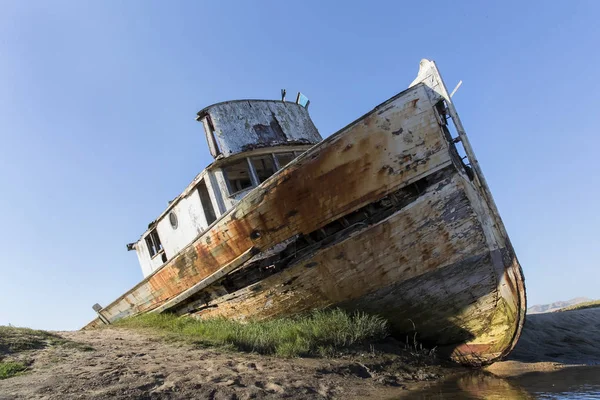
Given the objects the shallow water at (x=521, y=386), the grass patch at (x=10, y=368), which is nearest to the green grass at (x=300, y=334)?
the shallow water at (x=521, y=386)

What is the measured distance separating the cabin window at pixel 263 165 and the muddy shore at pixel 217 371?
10.2ft

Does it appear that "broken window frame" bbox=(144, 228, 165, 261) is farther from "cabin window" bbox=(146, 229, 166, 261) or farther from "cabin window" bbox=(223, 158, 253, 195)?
"cabin window" bbox=(223, 158, 253, 195)

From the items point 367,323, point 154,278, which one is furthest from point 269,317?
point 154,278

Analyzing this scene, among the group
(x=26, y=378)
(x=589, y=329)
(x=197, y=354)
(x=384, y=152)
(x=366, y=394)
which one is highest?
(x=384, y=152)

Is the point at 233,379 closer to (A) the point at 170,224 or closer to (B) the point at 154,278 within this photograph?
(B) the point at 154,278

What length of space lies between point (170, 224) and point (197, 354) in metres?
3.79

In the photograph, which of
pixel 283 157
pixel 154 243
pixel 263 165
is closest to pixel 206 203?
pixel 263 165

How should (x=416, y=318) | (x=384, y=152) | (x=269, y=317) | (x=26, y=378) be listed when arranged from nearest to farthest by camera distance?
(x=26, y=378) < (x=384, y=152) < (x=416, y=318) < (x=269, y=317)

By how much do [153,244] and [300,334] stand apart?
5.00 m

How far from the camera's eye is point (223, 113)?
754cm

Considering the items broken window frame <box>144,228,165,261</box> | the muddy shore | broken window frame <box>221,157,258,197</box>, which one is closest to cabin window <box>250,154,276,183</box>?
broken window frame <box>221,157,258,197</box>

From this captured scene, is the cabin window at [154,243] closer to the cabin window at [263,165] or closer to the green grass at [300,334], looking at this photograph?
the cabin window at [263,165]

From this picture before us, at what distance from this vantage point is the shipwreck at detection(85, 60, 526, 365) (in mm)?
5105

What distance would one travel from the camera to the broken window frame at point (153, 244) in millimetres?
8914
